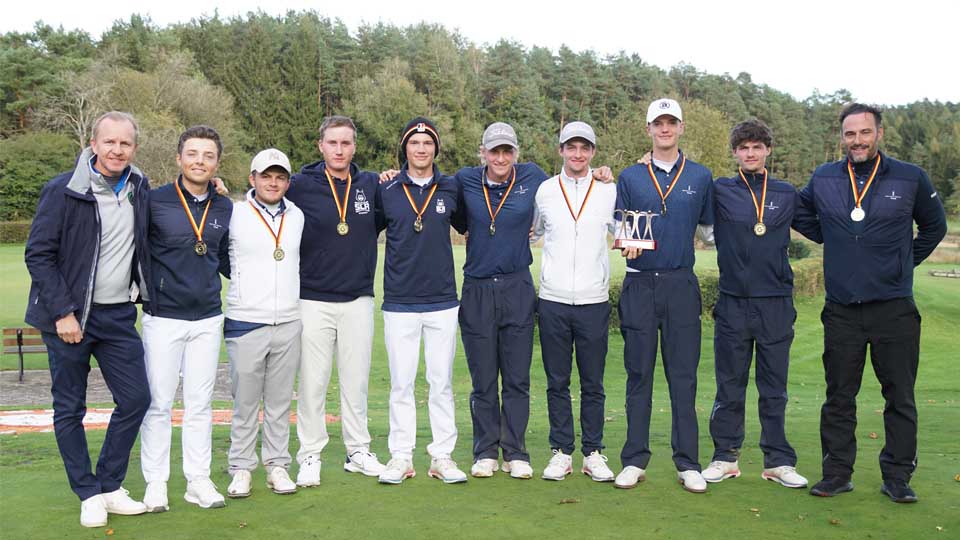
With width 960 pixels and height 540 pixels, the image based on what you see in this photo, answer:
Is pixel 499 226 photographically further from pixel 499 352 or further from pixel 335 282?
pixel 335 282

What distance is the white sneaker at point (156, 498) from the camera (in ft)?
18.4

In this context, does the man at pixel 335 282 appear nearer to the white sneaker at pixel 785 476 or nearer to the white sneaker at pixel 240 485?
the white sneaker at pixel 240 485

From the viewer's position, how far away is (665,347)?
6.46 meters

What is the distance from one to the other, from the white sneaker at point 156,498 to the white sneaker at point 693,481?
352cm

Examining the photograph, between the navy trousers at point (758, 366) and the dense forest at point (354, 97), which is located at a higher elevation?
the dense forest at point (354, 97)

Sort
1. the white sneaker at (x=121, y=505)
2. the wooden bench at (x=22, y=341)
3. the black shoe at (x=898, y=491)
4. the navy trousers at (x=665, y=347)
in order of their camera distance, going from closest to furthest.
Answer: the white sneaker at (x=121, y=505)
the black shoe at (x=898, y=491)
the navy trousers at (x=665, y=347)
the wooden bench at (x=22, y=341)

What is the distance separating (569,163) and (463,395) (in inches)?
341

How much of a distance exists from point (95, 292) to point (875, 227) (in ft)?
17.1

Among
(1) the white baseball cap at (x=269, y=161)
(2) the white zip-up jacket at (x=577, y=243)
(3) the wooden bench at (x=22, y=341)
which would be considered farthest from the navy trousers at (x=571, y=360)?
(3) the wooden bench at (x=22, y=341)

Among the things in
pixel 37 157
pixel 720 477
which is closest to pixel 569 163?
pixel 720 477

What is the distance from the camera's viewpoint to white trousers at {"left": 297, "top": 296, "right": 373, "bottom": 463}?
6535 mm

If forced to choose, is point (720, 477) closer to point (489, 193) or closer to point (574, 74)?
point (489, 193)

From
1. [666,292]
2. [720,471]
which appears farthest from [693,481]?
[666,292]

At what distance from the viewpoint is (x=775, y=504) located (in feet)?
19.1
